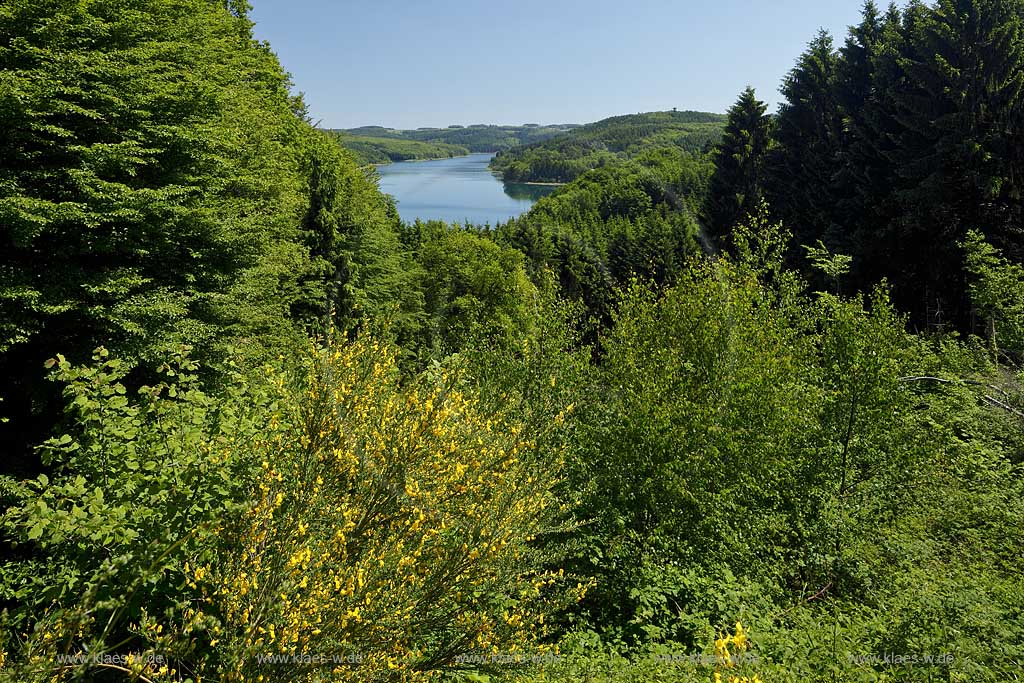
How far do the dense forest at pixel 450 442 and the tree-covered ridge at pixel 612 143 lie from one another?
8328cm

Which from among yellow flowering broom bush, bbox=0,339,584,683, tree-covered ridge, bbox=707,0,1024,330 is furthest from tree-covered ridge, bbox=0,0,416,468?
tree-covered ridge, bbox=707,0,1024,330

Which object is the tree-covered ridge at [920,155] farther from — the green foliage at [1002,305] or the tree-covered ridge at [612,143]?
the tree-covered ridge at [612,143]

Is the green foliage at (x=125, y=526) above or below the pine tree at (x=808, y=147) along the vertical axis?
below

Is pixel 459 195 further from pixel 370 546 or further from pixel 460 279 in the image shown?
pixel 370 546

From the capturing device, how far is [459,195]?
109m

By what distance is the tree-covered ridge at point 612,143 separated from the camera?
100125 mm

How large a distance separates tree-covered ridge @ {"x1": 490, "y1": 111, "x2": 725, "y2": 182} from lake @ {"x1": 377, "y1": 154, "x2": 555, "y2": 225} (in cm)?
437

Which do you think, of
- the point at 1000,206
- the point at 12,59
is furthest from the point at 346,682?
the point at 1000,206

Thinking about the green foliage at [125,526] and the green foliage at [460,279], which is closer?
the green foliage at [125,526]

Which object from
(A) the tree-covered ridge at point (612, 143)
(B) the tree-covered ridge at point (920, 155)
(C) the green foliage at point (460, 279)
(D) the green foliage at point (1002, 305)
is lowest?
(C) the green foliage at point (460, 279)

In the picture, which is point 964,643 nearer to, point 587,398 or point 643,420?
point 643,420

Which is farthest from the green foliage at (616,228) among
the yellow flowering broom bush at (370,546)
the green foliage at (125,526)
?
the green foliage at (125,526)

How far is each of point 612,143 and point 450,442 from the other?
388ft

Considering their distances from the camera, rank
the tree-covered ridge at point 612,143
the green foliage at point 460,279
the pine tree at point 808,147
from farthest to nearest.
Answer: the tree-covered ridge at point 612,143 → the green foliage at point 460,279 → the pine tree at point 808,147
